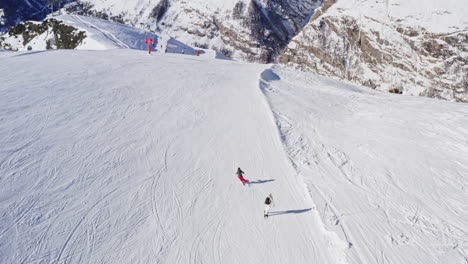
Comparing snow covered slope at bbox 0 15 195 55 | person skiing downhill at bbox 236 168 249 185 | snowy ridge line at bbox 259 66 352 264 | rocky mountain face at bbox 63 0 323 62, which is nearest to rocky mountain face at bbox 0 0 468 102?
rocky mountain face at bbox 63 0 323 62

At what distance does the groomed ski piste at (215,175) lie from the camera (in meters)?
8.48

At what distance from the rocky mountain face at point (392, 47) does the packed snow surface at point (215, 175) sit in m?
→ 45.5

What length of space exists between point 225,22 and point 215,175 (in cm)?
9977

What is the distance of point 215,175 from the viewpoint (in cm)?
1165

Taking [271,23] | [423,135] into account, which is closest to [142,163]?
[423,135]

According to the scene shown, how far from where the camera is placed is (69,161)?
11180mm

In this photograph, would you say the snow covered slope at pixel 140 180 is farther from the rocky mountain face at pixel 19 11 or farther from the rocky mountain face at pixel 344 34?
the rocky mountain face at pixel 19 11

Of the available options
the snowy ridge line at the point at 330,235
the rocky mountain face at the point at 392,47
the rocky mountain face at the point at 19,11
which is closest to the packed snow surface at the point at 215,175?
the snowy ridge line at the point at 330,235

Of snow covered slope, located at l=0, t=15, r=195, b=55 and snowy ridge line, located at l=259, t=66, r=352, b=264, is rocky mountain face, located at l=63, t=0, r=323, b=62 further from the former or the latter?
snowy ridge line, located at l=259, t=66, r=352, b=264

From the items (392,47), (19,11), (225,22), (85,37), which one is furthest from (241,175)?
(19,11)

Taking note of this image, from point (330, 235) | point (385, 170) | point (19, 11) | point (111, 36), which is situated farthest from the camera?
point (19, 11)

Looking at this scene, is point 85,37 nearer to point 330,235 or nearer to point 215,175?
point 215,175

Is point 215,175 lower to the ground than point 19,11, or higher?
higher

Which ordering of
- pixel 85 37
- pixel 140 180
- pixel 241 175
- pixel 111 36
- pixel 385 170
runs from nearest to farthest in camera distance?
1. pixel 140 180
2. pixel 241 175
3. pixel 385 170
4. pixel 85 37
5. pixel 111 36
